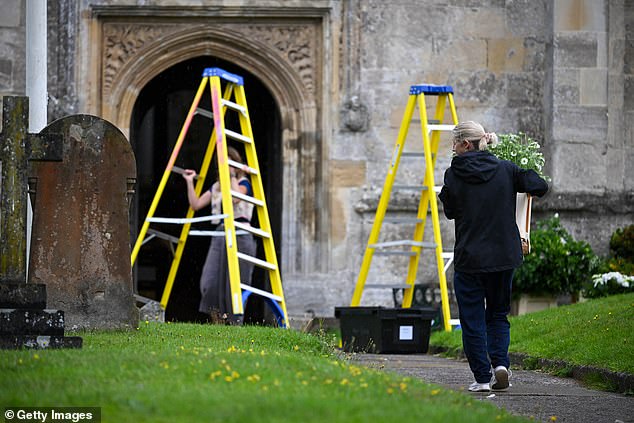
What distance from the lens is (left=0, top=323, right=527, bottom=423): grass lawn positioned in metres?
4.77

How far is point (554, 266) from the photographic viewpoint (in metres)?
13.6

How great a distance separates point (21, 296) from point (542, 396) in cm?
307

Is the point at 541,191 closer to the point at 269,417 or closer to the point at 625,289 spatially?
the point at 269,417

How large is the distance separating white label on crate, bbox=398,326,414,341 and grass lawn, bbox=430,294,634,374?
37 centimetres

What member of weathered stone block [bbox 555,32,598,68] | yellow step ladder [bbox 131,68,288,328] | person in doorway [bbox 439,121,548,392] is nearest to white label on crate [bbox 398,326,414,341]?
yellow step ladder [bbox 131,68,288,328]

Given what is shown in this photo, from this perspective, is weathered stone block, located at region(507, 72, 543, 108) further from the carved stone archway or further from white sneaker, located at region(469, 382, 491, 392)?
white sneaker, located at region(469, 382, 491, 392)

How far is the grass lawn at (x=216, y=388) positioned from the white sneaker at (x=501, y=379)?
1.27 metres

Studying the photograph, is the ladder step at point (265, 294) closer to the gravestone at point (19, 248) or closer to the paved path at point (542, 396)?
the paved path at point (542, 396)

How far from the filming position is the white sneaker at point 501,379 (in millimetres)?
7543

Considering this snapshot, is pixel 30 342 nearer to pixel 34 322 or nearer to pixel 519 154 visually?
pixel 34 322

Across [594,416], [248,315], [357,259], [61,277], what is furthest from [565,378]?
[248,315]

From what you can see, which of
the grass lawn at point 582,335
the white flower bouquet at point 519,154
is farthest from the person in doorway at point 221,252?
the white flower bouquet at point 519,154

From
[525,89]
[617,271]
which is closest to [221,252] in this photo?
[525,89]

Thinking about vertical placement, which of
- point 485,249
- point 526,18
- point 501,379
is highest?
point 526,18
